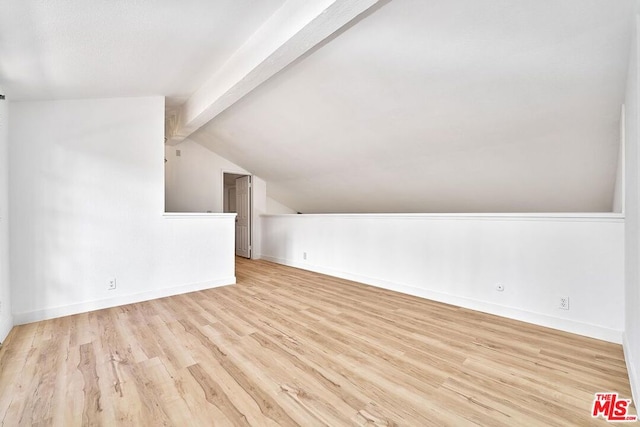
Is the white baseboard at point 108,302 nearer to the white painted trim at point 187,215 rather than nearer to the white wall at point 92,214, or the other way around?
the white wall at point 92,214

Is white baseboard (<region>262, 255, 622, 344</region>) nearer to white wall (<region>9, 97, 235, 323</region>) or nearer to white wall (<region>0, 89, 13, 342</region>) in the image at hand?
white wall (<region>9, 97, 235, 323</region>)

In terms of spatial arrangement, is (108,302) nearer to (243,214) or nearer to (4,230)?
(4,230)

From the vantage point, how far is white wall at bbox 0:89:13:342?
2.49 meters

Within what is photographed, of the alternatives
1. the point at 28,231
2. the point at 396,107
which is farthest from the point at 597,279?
the point at 28,231

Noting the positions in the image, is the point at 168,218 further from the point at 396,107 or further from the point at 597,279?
A: the point at 597,279

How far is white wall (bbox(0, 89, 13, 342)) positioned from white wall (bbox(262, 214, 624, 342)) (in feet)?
12.8

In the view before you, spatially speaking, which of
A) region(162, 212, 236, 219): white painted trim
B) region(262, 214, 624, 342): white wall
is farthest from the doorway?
region(262, 214, 624, 342): white wall

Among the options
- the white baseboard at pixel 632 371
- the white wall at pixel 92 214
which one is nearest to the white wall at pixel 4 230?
the white wall at pixel 92 214

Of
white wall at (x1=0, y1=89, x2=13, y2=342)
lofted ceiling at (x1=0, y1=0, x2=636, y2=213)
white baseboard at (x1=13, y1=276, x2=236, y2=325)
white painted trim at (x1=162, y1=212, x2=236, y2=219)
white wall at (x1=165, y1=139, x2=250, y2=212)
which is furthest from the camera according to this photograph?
white wall at (x1=165, y1=139, x2=250, y2=212)

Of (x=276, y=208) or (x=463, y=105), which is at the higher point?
(x=463, y=105)

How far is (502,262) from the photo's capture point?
121 inches

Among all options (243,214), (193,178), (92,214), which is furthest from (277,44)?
(243,214)

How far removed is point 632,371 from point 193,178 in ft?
21.1

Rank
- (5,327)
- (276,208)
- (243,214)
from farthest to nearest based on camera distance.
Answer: (276,208)
(243,214)
(5,327)
